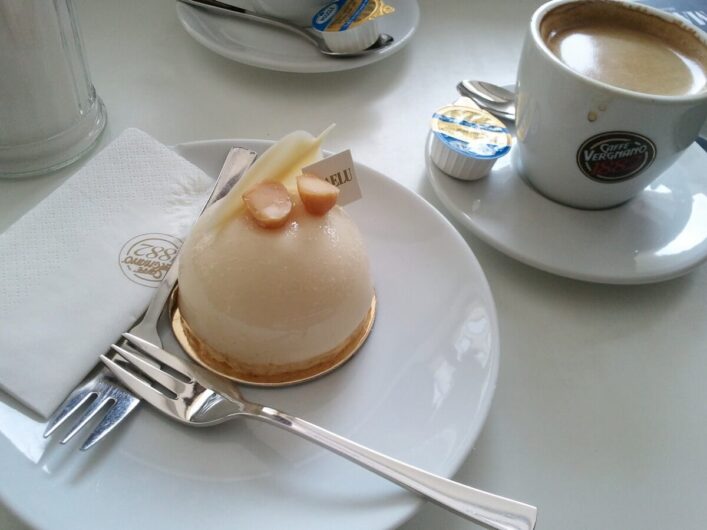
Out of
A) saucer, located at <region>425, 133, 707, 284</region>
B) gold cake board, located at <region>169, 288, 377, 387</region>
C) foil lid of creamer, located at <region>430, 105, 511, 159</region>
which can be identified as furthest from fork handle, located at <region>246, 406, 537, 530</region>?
foil lid of creamer, located at <region>430, 105, 511, 159</region>

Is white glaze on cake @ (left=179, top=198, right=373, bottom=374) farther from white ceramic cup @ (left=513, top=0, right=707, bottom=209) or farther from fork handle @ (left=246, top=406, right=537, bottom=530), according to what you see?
white ceramic cup @ (left=513, top=0, right=707, bottom=209)

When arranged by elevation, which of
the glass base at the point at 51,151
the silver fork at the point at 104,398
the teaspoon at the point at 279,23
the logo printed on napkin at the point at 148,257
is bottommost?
the silver fork at the point at 104,398

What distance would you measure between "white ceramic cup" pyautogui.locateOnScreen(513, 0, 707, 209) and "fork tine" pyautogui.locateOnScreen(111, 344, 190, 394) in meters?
0.52

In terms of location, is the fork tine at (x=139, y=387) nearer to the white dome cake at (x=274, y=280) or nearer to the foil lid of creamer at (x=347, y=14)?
the white dome cake at (x=274, y=280)

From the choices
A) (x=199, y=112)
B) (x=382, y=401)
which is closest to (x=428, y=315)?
(x=382, y=401)

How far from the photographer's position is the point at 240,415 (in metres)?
0.53

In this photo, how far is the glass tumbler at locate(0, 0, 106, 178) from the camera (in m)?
0.73

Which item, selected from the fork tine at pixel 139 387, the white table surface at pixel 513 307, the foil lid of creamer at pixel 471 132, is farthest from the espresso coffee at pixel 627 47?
the fork tine at pixel 139 387

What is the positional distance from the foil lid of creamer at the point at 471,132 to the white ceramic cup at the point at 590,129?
0.11 ft

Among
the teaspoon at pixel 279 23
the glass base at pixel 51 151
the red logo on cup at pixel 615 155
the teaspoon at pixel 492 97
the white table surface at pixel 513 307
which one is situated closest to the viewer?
the white table surface at pixel 513 307

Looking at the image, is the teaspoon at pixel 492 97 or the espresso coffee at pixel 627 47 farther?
the teaspoon at pixel 492 97

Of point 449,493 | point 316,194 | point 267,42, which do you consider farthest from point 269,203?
point 267,42

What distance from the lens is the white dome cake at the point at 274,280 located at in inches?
22.7

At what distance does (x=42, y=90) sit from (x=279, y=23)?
422 mm
